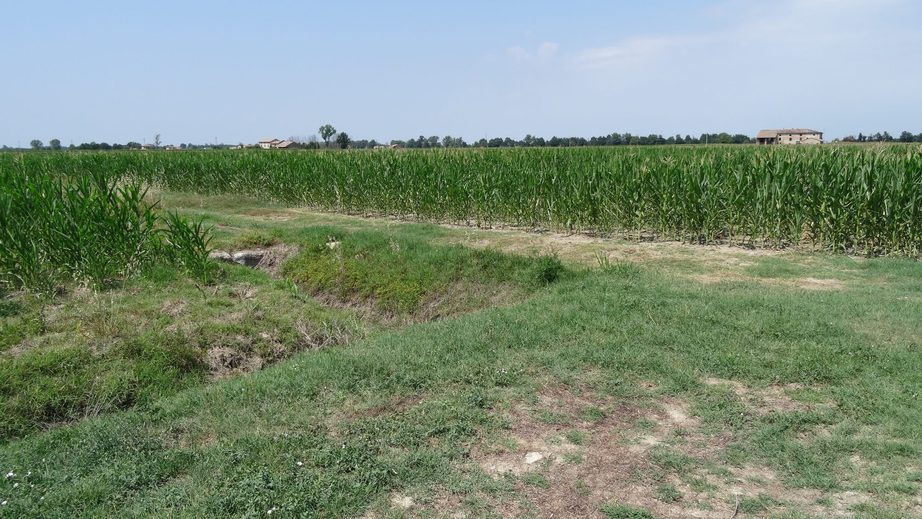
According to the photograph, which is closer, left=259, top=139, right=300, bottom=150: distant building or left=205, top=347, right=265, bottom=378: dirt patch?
left=205, top=347, right=265, bottom=378: dirt patch

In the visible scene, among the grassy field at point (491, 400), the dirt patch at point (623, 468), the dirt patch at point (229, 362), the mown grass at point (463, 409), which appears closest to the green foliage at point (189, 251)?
the grassy field at point (491, 400)

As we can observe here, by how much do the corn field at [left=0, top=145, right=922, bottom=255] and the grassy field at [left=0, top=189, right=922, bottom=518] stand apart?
1.55 meters

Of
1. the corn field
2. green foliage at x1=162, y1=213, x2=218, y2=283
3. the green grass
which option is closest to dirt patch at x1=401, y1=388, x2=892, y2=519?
the green grass

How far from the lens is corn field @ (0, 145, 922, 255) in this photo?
10.7 meters

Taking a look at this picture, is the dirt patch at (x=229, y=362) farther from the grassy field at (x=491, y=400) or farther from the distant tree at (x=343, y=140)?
the distant tree at (x=343, y=140)

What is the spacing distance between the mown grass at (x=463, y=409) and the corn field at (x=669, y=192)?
3729mm

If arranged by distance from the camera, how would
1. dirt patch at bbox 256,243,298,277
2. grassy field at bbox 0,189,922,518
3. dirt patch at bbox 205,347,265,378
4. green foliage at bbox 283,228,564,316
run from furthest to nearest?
dirt patch at bbox 256,243,298,277 < green foliage at bbox 283,228,564,316 < dirt patch at bbox 205,347,265,378 < grassy field at bbox 0,189,922,518

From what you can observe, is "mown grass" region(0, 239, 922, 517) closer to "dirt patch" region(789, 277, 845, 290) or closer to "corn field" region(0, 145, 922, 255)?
"dirt patch" region(789, 277, 845, 290)

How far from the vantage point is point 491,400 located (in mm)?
5074

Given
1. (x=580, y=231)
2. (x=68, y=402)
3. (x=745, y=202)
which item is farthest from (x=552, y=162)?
(x=68, y=402)

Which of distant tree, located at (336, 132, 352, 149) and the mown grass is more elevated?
distant tree, located at (336, 132, 352, 149)

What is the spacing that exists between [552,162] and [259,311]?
9.64 metres

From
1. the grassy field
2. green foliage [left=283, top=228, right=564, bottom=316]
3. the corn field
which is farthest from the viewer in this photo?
the corn field

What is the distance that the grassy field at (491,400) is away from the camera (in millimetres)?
3807
